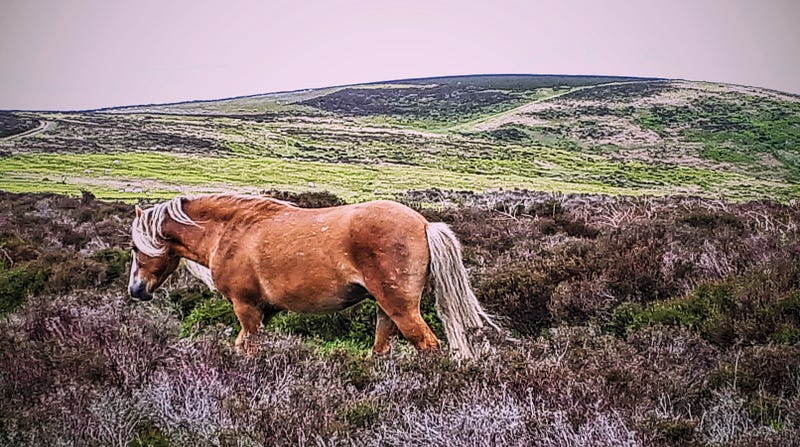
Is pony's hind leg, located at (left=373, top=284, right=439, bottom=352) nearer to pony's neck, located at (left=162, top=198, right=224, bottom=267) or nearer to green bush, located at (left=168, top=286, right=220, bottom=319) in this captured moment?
pony's neck, located at (left=162, top=198, right=224, bottom=267)

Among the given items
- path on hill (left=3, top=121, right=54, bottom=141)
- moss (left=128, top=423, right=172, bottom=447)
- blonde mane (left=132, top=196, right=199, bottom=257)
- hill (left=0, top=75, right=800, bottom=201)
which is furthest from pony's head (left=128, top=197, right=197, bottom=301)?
path on hill (left=3, top=121, right=54, bottom=141)

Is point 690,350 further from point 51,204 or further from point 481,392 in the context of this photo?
point 51,204

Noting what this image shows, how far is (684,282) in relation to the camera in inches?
245

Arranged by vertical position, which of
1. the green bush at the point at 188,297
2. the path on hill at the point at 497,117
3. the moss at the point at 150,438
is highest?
the moss at the point at 150,438

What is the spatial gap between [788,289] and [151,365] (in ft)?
16.6

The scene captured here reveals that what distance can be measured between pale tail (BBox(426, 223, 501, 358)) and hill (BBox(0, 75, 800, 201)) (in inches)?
802

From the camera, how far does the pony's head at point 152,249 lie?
596cm

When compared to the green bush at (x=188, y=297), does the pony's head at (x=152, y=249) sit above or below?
above

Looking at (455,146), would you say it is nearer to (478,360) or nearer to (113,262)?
(113,262)

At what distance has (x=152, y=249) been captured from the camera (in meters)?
5.98

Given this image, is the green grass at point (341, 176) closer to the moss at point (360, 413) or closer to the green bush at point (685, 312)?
the green bush at point (685, 312)

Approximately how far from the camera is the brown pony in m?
4.86

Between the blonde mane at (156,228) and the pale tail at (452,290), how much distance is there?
2.53 m

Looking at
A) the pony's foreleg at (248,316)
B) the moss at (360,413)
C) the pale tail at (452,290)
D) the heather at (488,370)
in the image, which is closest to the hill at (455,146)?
the heather at (488,370)
